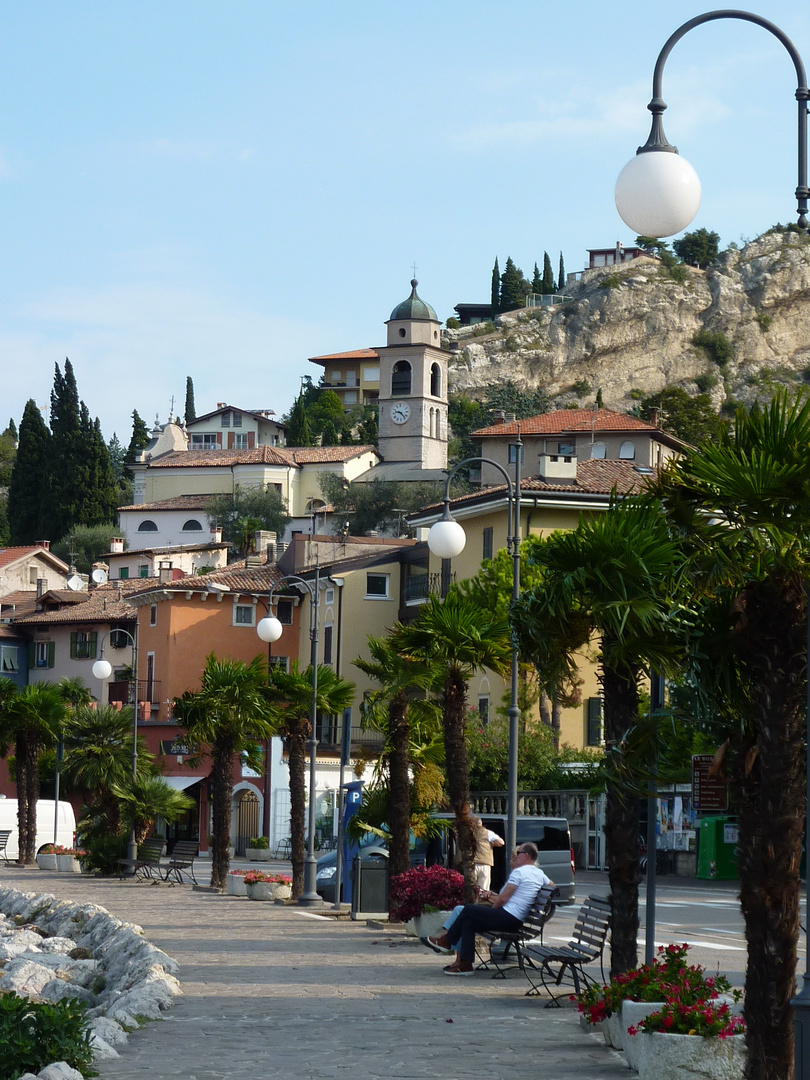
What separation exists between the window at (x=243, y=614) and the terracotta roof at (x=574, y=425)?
18979 millimetres

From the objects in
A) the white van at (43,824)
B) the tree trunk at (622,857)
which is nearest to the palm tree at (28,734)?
the white van at (43,824)

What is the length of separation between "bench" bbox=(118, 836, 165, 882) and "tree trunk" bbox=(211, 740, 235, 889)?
354cm

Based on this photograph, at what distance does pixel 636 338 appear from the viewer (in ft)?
504

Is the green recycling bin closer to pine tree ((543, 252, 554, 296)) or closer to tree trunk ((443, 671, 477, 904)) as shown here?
tree trunk ((443, 671, 477, 904))

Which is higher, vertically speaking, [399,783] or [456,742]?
[456,742]

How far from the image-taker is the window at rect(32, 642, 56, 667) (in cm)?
7462

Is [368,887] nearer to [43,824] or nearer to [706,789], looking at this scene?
[706,789]

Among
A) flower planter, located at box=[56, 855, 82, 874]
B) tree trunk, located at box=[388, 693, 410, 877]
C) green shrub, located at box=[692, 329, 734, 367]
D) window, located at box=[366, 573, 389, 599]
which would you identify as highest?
green shrub, located at box=[692, 329, 734, 367]

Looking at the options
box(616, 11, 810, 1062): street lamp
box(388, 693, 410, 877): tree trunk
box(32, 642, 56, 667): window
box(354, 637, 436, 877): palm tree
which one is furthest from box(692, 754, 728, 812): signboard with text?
box(32, 642, 56, 667): window

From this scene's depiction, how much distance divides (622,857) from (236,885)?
19.8 meters

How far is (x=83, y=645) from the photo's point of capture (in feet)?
239

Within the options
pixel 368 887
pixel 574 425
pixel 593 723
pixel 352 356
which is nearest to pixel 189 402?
pixel 352 356

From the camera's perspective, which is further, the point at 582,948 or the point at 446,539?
the point at 446,539

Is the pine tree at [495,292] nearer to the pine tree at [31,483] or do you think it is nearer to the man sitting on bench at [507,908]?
the pine tree at [31,483]
